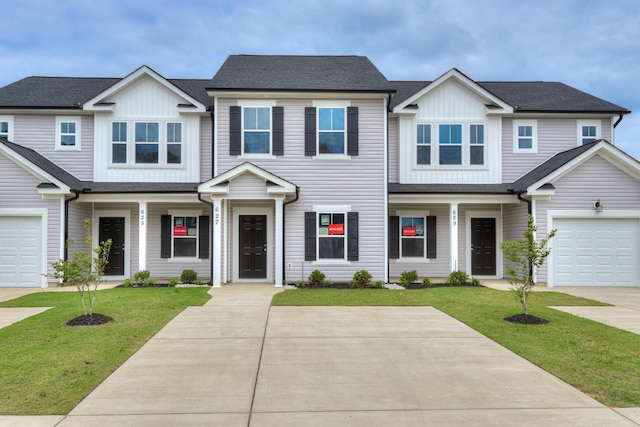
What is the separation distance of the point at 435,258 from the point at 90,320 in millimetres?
11855

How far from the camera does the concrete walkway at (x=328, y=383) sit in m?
4.33

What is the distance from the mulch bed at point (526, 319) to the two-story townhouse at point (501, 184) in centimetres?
598

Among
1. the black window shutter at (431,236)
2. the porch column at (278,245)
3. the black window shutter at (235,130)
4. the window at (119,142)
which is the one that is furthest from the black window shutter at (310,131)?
the window at (119,142)

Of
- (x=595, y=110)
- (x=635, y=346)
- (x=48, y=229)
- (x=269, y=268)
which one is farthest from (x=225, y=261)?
(x=595, y=110)

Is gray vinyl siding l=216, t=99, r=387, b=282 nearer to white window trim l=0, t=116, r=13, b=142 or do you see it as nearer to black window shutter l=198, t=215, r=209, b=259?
black window shutter l=198, t=215, r=209, b=259

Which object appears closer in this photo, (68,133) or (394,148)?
(68,133)

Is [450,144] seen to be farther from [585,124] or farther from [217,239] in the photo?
[217,239]

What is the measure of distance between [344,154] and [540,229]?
7.13 m

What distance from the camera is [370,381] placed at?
538cm

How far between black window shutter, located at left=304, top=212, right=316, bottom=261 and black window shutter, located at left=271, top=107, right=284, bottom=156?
8.01 ft

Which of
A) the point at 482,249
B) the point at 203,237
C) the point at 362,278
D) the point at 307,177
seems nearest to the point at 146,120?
the point at 203,237

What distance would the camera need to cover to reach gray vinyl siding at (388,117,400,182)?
16.1m

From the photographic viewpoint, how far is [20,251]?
46.2 feet

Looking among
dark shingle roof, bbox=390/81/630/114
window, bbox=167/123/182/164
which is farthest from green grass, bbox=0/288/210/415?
dark shingle roof, bbox=390/81/630/114
